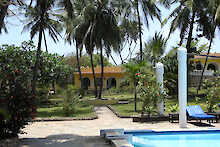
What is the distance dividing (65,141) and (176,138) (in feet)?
12.1

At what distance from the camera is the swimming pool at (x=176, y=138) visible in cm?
819

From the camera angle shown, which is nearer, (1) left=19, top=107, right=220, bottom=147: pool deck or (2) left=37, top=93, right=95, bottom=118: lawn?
(1) left=19, top=107, right=220, bottom=147: pool deck

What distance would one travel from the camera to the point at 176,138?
Answer: 8648 millimetres

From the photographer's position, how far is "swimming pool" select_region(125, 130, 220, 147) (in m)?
8.19

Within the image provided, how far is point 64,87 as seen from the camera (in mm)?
13227

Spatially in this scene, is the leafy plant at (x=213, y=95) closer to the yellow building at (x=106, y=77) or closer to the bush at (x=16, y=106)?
the bush at (x=16, y=106)

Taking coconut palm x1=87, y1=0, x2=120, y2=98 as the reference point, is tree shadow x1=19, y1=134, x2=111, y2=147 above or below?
below

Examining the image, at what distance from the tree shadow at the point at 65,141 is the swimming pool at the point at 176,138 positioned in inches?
47.2

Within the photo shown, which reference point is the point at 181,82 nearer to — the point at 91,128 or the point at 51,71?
the point at 91,128

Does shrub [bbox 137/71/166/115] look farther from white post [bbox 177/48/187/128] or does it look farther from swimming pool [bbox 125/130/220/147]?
swimming pool [bbox 125/130/220/147]

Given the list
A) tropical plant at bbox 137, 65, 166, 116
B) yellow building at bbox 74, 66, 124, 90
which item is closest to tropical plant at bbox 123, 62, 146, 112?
tropical plant at bbox 137, 65, 166, 116

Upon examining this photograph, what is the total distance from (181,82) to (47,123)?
5927 millimetres

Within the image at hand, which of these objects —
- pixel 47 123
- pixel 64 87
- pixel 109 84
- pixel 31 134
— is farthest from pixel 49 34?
pixel 31 134

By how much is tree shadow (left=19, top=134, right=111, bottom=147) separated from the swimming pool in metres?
1.20
